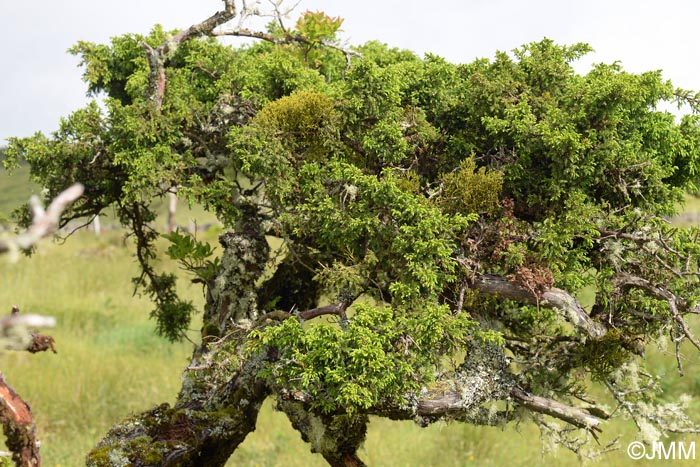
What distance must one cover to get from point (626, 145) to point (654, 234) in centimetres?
73

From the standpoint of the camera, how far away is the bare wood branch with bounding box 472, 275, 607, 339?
5.51 m

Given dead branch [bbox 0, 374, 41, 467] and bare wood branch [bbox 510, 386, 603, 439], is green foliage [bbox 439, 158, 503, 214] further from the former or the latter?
dead branch [bbox 0, 374, 41, 467]

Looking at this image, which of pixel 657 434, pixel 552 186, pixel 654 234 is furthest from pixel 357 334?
pixel 657 434

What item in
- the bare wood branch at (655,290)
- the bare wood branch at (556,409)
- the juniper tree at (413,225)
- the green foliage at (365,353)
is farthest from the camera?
the bare wood branch at (556,409)

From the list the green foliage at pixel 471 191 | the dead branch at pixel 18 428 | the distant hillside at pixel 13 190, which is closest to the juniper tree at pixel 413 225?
the green foliage at pixel 471 191

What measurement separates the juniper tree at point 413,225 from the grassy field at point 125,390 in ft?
6.69

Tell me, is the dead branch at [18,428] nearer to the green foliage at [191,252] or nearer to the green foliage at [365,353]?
the green foliage at [365,353]

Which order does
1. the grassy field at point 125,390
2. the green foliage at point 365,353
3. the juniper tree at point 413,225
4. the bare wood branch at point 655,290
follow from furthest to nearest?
the grassy field at point 125,390, the bare wood branch at point 655,290, the juniper tree at point 413,225, the green foliage at point 365,353

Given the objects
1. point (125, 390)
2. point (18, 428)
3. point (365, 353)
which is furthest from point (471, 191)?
point (125, 390)

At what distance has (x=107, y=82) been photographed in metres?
8.26

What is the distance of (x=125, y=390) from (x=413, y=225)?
10740 millimetres

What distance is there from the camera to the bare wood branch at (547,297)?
18.1ft

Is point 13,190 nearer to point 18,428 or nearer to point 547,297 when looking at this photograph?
point 547,297

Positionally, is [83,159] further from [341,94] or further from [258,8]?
[341,94]
